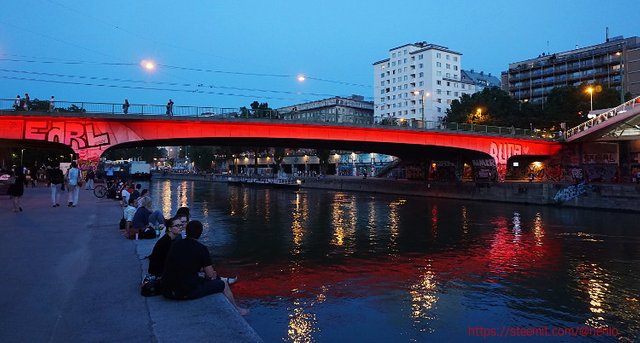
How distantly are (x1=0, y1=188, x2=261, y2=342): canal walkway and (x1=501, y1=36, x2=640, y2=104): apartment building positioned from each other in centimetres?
8934

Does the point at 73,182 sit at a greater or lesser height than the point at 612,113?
lesser

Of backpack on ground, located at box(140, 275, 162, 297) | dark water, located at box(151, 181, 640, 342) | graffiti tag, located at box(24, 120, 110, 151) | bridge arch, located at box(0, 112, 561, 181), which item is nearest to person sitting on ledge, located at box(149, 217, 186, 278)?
backpack on ground, located at box(140, 275, 162, 297)

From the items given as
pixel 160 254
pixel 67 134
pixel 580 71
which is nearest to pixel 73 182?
pixel 67 134

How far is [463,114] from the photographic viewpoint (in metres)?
77.8


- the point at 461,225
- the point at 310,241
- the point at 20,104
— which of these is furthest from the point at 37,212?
the point at 461,225

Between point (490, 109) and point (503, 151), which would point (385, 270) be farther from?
point (490, 109)

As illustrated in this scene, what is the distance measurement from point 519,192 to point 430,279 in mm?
31599

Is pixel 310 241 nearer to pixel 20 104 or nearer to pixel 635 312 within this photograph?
pixel 635 312

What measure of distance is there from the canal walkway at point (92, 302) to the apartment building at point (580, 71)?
8934 centimetres

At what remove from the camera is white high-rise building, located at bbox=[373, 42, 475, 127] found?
114m

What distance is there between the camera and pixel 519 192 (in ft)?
133

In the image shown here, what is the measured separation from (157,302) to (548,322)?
7.79m

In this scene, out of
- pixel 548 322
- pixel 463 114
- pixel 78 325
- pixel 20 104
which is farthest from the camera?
pixel 463 114

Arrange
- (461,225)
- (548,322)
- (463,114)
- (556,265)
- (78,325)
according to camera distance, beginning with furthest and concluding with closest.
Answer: (463,114)
(461,225)
(556,265)
(548,322)
(78,325)
